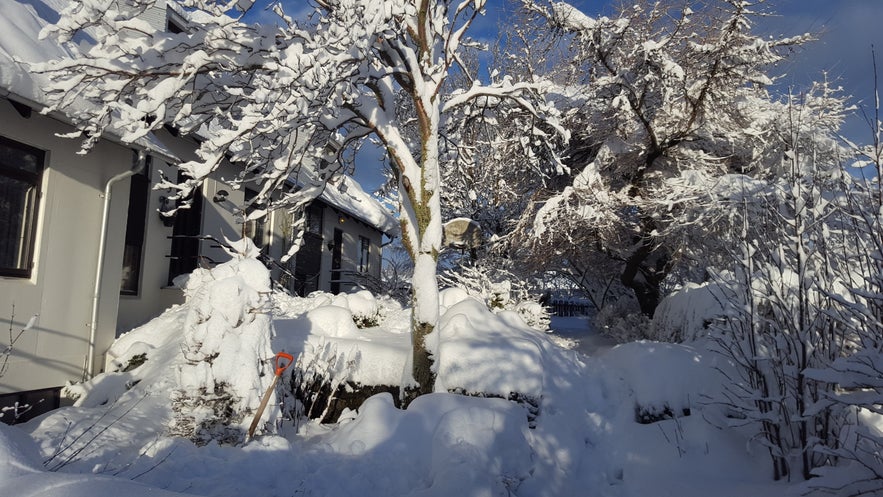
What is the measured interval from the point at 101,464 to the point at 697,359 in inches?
270

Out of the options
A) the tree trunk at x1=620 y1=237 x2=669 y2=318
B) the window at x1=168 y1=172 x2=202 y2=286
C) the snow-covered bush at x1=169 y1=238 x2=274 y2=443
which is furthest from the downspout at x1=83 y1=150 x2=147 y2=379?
the tree trunk at x1=620 y1=237 x2=669 y2=318

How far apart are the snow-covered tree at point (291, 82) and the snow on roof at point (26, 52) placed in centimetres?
29

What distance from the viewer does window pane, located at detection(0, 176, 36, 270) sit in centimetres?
622

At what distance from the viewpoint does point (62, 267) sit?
22.8ft

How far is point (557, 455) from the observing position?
18.7 feet

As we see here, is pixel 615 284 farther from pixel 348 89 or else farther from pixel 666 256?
pixel 348 89

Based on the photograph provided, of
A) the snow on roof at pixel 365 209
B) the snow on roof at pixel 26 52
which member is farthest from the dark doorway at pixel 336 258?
the snow on roof at pixel 26 52

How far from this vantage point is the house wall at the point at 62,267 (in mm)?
6262

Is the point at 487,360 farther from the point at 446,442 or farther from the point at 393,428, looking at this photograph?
the point at 446,442

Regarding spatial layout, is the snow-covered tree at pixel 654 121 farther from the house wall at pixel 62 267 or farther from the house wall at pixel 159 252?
the house wall at pixel 62 267

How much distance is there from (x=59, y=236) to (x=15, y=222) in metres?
0.58

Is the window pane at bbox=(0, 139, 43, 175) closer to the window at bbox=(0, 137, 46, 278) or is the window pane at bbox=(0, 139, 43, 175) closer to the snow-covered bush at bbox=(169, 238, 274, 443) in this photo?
the window at bbox=(0, 137, 46, 278)

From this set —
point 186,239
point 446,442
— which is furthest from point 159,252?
point 446,442

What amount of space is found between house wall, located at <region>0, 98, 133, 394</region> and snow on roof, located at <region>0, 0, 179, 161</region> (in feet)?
2.19
